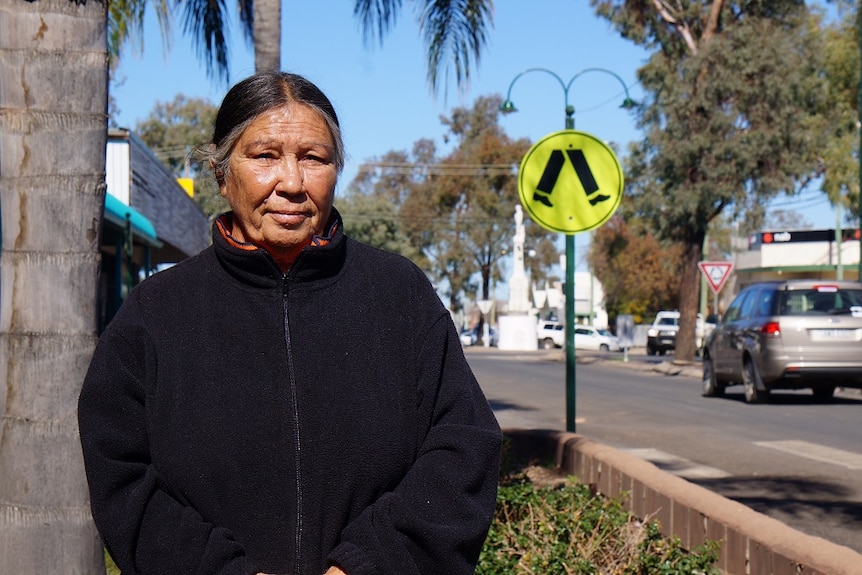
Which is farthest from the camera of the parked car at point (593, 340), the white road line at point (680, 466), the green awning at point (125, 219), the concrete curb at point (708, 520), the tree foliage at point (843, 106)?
the parked car at point (593, 340)

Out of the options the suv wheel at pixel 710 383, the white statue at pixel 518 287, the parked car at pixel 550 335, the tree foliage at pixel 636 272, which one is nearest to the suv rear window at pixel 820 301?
the suv wheel at pixel 710 383

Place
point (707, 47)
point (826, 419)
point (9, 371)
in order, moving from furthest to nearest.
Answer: point (707, 47) < point (826, 419) < point (9, 371)

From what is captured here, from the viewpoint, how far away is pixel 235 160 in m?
2.47

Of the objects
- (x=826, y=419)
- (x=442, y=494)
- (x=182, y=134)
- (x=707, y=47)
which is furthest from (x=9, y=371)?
(x=182, y=134)

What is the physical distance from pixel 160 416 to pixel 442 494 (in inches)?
21.8

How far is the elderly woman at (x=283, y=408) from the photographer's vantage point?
229 centimetres

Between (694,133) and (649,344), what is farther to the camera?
(649,344)

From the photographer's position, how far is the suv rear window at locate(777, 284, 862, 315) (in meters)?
16.4

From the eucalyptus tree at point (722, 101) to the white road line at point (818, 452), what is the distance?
66.2ft

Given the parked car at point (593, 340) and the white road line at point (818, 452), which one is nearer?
the white road line at point (818, 452)

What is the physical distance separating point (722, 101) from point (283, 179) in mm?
30271

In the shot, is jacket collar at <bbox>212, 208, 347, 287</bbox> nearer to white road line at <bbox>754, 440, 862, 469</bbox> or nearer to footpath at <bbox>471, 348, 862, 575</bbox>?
footpath at <bbox>471, 348, 862, 575</bbox>

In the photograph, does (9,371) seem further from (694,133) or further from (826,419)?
(694,133)

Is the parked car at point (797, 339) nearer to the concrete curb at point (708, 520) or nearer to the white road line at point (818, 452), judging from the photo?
the white road line at point (818, 452)
